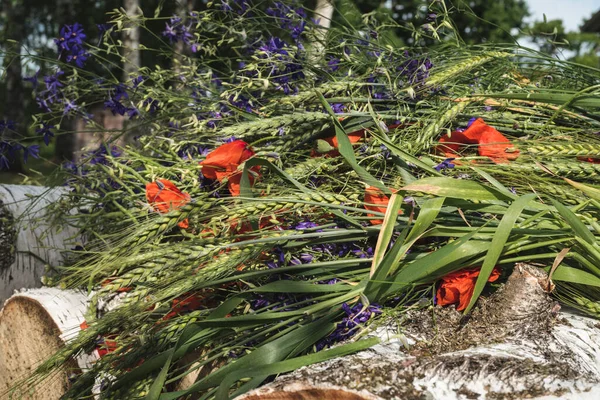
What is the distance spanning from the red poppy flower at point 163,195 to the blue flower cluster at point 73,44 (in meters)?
0.79

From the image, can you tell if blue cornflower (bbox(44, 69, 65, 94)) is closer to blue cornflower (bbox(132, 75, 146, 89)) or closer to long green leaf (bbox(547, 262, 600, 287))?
blue cornflower (bbox(132, 75, 146, 89))

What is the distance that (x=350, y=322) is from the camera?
1.29m

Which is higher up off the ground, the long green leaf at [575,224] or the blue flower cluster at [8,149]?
the blue flower cluster at [8,149]

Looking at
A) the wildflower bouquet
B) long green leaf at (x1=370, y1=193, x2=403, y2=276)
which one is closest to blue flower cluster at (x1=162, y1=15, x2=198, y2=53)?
the wildflower bouquet

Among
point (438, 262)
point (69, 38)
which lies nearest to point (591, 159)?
point (438, 262)

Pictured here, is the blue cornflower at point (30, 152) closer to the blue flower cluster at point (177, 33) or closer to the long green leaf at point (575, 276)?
the blue flower cluster at point (177, 33)

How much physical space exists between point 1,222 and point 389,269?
157 centimetres

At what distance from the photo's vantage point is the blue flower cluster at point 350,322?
1.28 meters

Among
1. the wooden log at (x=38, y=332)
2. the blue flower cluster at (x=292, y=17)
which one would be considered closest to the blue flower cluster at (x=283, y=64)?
the blue flower cluster at (x=292, y=17)

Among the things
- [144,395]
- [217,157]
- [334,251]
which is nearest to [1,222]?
[217,157]

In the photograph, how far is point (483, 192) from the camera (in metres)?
1.33

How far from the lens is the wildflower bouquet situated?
50.3 inches

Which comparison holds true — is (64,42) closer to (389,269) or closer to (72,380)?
(72,380)

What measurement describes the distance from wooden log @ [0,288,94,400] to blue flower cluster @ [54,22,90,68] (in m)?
0.85
